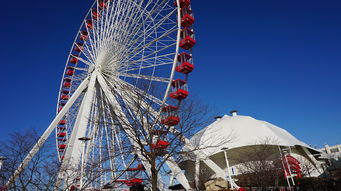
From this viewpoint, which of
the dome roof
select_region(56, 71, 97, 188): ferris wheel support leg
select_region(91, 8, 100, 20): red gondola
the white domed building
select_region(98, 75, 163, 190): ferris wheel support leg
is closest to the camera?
select_region(98, 75, 163, 190): ferris wheel support leg

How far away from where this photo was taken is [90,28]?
27109 millimetres

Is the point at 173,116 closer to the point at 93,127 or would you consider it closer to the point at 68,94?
the point at 93,127

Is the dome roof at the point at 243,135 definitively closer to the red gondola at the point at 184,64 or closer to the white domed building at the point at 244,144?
the white domed building at the point at 244,144

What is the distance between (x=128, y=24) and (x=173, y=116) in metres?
9.77

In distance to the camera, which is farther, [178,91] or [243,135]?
[243,135]

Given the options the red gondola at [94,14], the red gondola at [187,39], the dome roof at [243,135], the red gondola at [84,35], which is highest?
the red gondola at [94,14]

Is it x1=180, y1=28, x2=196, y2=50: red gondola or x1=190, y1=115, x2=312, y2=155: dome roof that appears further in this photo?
x1=190, y1=115, x2=312, y2=155: dome roof

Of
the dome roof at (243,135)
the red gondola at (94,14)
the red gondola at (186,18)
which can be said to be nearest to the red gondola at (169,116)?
the red gondola at (186,18)

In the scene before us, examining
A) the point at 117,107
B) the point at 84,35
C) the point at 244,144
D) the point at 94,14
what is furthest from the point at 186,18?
the point at 244,144

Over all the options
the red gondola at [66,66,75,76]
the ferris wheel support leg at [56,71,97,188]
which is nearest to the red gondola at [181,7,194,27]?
the ferris wheel support leg at [56,71,97,188]

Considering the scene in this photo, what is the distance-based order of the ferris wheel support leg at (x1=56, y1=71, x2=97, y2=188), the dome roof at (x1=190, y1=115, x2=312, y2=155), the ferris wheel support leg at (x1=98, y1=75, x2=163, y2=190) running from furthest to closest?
the dome roof at (x1=190, y1=115, x2=312, y2=155) < the ferris wheel support leg at (x1=56, y1=71, x2=97, y2=188) < the ferris wheel support leg at (x1=98, y1=75, x2=163, y2=190)

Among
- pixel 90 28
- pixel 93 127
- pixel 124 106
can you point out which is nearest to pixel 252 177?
pixel 93 127

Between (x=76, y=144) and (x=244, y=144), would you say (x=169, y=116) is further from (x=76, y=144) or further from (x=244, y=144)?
(x=244, y=144)

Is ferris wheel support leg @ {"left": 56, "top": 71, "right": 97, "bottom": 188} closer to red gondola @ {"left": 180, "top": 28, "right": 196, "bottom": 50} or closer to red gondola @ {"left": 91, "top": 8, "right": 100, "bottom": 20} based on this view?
red gondola @ {"left": 180, "top": 28, "right": 196, "bottom": 50}
